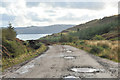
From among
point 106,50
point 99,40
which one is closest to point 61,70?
point 106,50

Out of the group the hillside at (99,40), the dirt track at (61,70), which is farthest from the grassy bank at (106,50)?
the dirt track at (61,70)

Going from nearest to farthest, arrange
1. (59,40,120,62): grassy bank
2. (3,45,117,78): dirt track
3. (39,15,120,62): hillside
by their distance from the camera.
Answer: (3,45,117,78): dirt track < (59,40,120,62): grassy bank < (39,15,120,62): hillside

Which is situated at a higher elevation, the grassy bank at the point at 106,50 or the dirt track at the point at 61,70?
the grassy bank at the point at 106,50

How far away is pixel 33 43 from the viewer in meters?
29.0

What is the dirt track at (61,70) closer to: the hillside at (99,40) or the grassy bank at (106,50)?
the grassy bank at (106,50)

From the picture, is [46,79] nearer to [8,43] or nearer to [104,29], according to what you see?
[8,43]

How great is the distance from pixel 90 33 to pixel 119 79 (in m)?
88.8

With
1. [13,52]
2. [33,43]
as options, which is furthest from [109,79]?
[33,43]

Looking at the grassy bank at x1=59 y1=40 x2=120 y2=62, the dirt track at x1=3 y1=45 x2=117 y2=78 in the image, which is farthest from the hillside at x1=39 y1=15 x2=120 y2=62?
the dirt track at x1=3 y1=45 x2=117 y2=78

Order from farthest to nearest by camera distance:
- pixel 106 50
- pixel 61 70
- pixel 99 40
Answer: pixel 99 40, pixel 106 50, pixel 61 70

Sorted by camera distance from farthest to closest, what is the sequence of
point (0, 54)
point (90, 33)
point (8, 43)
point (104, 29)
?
1. point (90, 33)
2. point (104, 29)
3. point (8, 43)
4. point (0, 54)

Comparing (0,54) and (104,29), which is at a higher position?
(104,29)

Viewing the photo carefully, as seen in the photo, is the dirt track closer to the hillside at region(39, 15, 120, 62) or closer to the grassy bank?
the grassy bank

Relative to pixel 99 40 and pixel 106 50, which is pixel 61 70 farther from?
pixel 99 40
